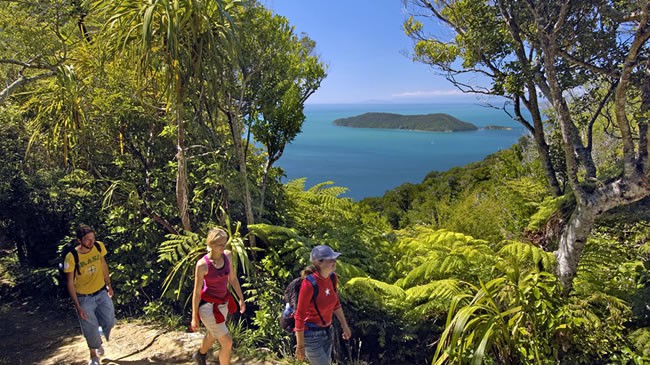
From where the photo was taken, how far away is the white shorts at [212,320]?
11.4ft

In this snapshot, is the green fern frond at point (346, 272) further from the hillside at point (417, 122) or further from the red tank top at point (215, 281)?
the hillside at point (417, 122)

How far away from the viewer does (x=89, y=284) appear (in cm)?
396

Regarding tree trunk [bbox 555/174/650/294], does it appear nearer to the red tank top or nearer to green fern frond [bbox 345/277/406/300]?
green fern frond [bbox 345/277/406/300]

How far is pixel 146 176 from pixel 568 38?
241 inches

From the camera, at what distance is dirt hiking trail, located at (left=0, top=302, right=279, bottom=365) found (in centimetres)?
425

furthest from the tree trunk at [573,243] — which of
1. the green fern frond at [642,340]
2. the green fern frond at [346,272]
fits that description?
the green fern frond at [346,272]

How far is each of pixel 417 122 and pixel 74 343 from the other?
12102 cm

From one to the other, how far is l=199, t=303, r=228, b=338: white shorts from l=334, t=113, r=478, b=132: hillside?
115351 mm

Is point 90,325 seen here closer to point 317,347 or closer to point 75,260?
point 75,260

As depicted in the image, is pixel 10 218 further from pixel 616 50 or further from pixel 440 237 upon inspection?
pixel 616 50

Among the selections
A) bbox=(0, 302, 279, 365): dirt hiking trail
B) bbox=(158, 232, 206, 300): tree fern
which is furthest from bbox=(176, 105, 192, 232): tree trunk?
bbox=(0, 302, 279, 365): dirt hiking trail

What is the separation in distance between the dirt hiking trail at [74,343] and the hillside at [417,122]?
115 meters

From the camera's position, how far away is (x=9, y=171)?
5.78 metres

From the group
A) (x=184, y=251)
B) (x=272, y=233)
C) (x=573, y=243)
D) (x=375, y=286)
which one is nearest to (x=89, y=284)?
(x=184, y=251)
